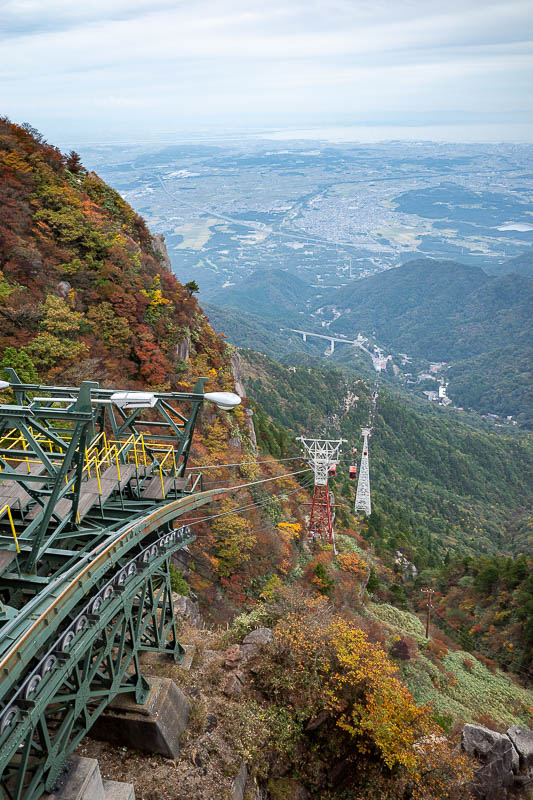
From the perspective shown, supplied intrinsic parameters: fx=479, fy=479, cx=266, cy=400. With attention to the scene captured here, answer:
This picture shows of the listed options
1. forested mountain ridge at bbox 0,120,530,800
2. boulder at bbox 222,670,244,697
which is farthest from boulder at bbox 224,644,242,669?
boulder at bbox 222,670,244,697

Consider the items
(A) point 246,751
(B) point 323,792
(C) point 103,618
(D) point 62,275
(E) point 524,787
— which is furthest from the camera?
(D) point 62,275

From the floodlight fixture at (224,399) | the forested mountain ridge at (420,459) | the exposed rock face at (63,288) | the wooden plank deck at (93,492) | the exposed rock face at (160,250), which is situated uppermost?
the exposed rock face at (160,250)

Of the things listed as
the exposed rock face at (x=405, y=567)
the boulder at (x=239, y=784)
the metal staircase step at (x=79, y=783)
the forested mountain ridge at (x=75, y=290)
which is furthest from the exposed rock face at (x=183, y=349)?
the exposed rock face at (x=405, y=567)

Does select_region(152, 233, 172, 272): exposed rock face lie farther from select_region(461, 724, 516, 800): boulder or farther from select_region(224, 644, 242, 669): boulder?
select_region(461, 724, 516, 800): boulder

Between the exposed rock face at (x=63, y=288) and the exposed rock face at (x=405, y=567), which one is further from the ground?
the exposed rock face at (x=63, y=288)

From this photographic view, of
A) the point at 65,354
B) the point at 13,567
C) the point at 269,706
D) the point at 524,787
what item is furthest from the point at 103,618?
the point at 65,354

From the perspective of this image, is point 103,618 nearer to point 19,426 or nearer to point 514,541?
point 19,426

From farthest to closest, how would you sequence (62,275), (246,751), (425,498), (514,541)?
(425,498)
(514,541)
(62,275)
(246,751)

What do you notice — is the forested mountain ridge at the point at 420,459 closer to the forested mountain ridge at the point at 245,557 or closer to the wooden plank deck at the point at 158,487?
the forested mountain ridge at the point at 245,557
